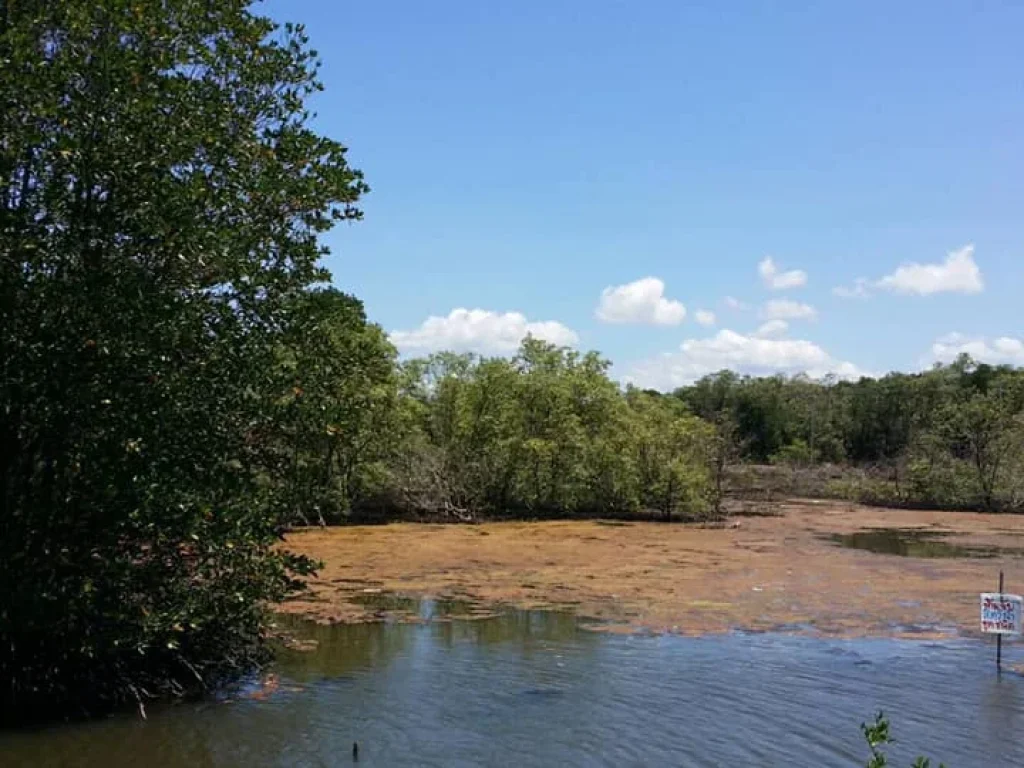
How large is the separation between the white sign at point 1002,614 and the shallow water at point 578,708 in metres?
0.59

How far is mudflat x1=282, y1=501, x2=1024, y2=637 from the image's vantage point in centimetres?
1538

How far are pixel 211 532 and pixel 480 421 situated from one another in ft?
95.0

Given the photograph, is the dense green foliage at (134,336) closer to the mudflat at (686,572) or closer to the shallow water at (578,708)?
the shallow water at (578,708)

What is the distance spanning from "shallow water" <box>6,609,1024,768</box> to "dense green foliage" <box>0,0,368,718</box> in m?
0.98

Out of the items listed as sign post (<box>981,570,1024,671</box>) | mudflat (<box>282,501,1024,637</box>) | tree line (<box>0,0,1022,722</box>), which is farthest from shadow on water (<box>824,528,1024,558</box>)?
tree line (<box>0,0,1022,722</box>)

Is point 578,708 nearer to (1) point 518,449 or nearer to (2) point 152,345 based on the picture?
(2) point 152,345

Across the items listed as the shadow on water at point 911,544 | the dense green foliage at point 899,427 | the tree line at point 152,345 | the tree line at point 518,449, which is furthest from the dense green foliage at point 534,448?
the tree line at point 152,345

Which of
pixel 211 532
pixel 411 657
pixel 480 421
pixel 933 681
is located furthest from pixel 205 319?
pixel 480 421

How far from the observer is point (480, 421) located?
125 ft

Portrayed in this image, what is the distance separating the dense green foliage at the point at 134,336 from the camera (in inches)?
329

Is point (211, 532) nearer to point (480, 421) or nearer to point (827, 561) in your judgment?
→ point (827, 561)

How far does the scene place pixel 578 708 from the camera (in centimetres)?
980

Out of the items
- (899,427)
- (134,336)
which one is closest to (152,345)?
(134,336)

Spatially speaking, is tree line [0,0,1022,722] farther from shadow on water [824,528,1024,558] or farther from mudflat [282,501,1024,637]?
shadow on water [824,528,1024,558]
